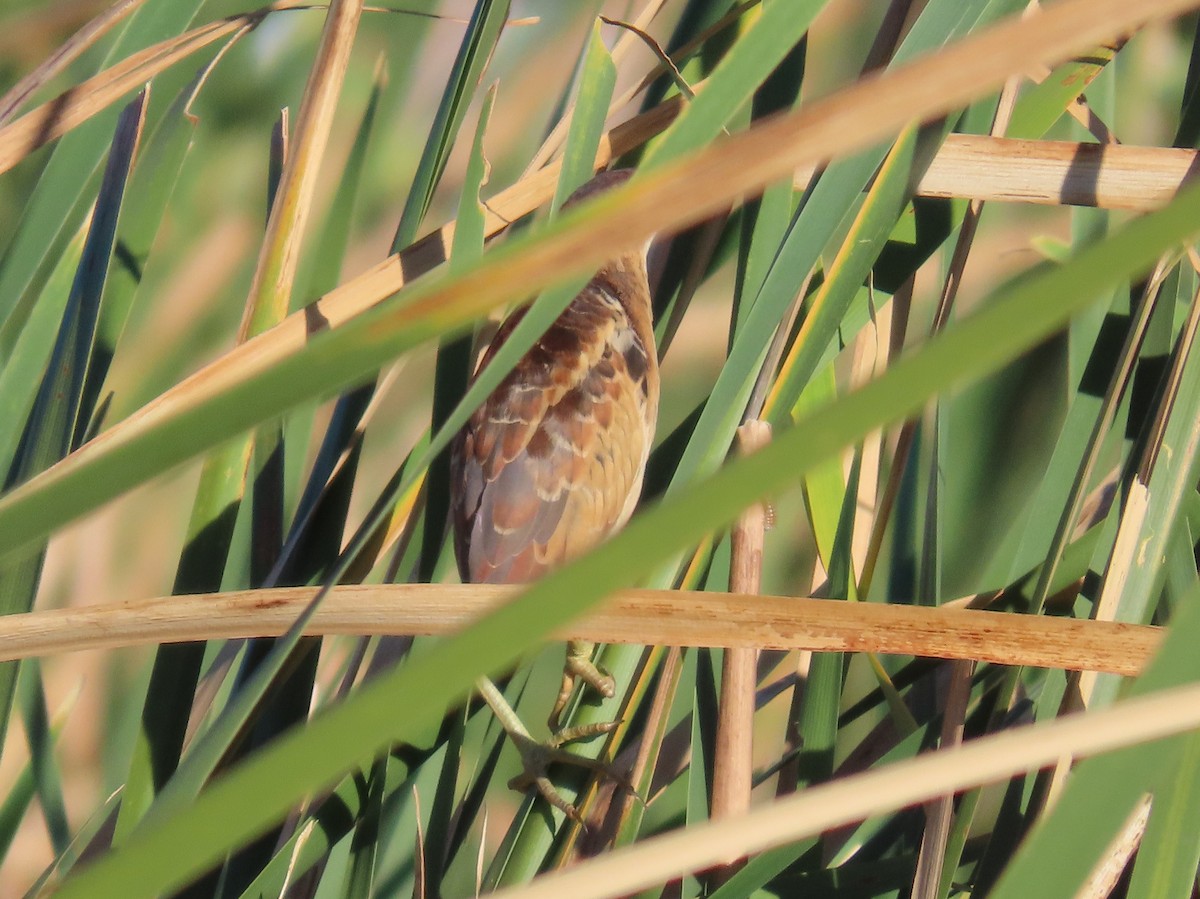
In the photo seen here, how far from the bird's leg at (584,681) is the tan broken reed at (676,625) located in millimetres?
220

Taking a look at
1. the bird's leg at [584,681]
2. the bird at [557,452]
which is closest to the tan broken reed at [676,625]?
the bird's leg at [584,681]

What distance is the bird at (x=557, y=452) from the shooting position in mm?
1343

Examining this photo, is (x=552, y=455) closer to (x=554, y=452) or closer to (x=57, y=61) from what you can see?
(x=554, y=452)

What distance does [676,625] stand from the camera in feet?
2.42

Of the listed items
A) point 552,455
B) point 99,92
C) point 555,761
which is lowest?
point 555,761

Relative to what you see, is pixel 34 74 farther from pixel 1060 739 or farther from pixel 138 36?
pixel 1060 739

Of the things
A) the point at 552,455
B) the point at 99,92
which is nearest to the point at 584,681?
the point at 552,455

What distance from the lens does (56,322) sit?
1.06 metres

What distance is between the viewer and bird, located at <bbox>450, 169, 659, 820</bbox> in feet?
4.41

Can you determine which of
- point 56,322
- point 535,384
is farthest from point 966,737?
point 56,322

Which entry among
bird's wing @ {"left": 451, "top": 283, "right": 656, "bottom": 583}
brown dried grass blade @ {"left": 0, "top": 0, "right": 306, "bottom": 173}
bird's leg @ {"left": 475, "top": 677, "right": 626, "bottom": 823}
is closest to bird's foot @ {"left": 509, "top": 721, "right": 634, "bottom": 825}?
bird's leg @ {"left": 475, "top": 677, "right": 626, "bottom": 823}

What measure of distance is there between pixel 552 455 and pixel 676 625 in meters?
0.71

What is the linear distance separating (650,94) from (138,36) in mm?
579

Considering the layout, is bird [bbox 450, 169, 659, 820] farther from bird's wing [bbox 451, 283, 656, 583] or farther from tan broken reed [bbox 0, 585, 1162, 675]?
tan broken reed [bbox 0, 585, 1162, 675]
